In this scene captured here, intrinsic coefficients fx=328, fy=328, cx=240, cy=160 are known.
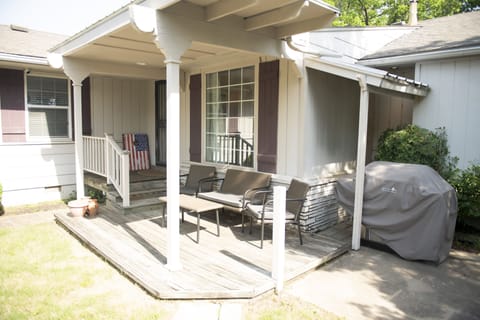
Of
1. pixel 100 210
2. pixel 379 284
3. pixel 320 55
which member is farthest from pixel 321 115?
pixel 100 210

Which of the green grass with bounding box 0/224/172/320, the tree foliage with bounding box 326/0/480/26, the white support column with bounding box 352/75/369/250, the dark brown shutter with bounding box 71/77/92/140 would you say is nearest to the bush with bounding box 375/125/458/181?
the white support column with bounding box 352/75/369/250

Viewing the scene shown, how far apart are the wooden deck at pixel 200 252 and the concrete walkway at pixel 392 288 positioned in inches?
8.9

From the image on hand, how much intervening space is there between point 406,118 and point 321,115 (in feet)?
7.45

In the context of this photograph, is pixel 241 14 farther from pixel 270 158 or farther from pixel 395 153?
pixel 395 153

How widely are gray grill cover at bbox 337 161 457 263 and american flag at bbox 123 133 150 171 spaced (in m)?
5.31

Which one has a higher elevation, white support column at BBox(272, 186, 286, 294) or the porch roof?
the porch roof

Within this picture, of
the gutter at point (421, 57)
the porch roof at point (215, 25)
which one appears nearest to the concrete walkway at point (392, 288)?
the porch roof at point (215, 25)

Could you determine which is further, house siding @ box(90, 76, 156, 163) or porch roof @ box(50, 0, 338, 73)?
house siding @ box(90, 76, 156, 163)

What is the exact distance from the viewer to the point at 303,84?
15.9 ft

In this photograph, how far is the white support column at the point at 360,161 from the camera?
14.0 feet

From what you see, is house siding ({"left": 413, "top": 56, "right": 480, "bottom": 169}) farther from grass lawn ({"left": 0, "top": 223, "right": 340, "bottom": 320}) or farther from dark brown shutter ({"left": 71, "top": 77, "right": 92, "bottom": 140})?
dark brown shutter ({"left": 71, "top": 77, "right": 92, "bottom": 140})

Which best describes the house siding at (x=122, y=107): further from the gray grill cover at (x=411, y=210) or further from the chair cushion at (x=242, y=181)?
the gray grill cover at (x=411, y=210)

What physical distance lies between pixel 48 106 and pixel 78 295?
517 cm

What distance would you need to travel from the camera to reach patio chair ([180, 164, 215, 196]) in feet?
19.2
